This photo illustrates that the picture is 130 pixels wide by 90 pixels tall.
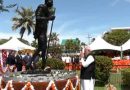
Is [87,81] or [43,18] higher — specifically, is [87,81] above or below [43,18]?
below

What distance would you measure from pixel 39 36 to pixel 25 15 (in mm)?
92150

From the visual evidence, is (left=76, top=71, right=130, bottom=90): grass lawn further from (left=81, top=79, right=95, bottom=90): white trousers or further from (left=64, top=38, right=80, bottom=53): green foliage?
(left=64, top=38, right=80, bottom=53): green foliage

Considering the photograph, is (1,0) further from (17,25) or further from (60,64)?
(17,25)

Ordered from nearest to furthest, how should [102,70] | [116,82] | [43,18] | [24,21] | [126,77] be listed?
1. [43,18]
2. [126,77]
3. [116,82]
4. [102,70]
5. [24,21]

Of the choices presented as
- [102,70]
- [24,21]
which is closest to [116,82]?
[102,70]

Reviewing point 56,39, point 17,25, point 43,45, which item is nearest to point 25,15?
point 17,25

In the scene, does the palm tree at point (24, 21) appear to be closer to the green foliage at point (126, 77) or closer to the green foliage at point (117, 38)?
the green foliage at point (117, 38)

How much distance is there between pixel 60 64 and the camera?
85.8 ft

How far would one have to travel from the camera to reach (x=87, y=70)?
11.8 metres

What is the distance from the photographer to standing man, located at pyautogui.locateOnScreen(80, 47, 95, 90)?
11680mm

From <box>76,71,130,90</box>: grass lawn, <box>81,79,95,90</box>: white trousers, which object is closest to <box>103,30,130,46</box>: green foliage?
<box>76,71,130,90</box>: grass lawn

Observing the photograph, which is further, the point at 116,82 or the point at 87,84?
the point at 116,82

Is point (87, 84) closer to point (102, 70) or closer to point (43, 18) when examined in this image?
point (43, 18)

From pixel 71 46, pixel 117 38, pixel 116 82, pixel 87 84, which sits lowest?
pixel 116 82
